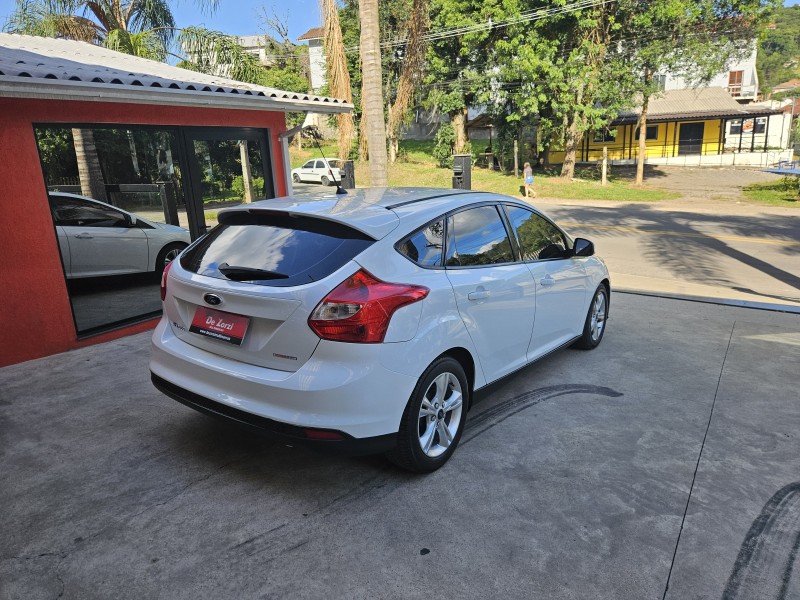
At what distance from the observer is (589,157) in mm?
40531

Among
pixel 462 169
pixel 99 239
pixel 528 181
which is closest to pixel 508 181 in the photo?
pixel 528 181

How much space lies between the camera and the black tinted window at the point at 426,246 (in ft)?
10.6

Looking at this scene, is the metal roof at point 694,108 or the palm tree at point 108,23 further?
the metal roof at point 694,108

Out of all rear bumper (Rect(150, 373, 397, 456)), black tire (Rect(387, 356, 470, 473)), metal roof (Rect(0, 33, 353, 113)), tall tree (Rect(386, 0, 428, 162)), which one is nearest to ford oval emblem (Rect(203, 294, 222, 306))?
rear bumper (Rect(150, 373, 397, 456))

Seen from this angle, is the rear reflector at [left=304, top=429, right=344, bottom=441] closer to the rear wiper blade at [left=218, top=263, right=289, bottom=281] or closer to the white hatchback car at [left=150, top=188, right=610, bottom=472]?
the white hatchback car at [left=150, top=188, right=610, bottom=472]

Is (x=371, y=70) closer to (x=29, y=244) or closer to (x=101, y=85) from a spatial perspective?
(x=101, y=85)

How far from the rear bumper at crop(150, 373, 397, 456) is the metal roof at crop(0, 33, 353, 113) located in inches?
132

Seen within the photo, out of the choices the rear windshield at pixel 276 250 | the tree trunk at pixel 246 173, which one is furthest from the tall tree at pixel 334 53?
the rear windshield at pixel 276 250

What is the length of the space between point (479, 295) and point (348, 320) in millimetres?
1066

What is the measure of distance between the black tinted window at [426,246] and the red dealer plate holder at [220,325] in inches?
37.6

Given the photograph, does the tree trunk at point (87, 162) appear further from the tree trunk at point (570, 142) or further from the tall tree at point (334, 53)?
the tree trunk at point (570, 142)

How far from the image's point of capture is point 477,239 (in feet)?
12.5

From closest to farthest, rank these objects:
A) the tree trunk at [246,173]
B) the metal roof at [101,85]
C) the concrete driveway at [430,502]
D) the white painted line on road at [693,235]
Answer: the concrete driveway at [430,502] < the metal roof at [101,85] < the tree trunk at [246,173] < the white painted line on road at [693,235]

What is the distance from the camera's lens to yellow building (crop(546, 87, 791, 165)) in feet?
123
